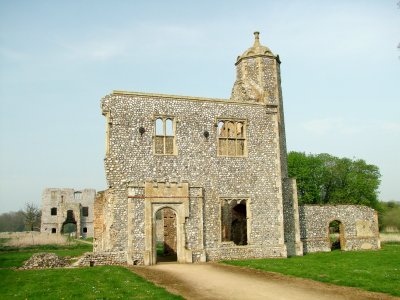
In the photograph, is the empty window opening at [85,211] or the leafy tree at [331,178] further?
the empty window opening at [85,211]

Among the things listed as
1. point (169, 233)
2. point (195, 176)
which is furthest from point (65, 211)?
point (195, 176)

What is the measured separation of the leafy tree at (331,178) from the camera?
51469 mm

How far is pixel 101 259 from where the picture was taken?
18.7 meters

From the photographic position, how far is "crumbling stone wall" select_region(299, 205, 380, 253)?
25.3 m

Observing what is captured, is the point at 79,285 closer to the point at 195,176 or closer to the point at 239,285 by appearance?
the point at 239,285

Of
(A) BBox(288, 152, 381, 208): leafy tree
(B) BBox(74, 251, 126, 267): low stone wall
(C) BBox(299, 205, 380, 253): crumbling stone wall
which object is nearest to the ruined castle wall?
(B) BBox(74, 251, 126, 267): low stone wall

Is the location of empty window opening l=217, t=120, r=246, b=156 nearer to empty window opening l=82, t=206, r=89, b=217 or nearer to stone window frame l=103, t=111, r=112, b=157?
stone window frame l=103, t=111, r=112, b=157

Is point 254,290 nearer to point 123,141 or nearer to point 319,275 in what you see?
point 319,275

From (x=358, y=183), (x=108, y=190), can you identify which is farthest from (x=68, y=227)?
(x=108, y=190)

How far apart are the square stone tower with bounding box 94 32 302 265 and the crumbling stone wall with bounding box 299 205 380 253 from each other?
2.28 meters

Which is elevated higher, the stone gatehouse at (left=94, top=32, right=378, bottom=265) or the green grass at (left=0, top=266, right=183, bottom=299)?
the stone gatehouse at (left=94, top=32, right=378, bottom=265)

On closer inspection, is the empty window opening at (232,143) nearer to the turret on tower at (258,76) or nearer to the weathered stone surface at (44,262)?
the turret on tower at (258,76)

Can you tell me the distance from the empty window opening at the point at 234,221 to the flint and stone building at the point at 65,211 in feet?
117

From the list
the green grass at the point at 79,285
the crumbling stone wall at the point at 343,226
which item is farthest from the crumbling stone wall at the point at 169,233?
the green grass at the point at 79,285
